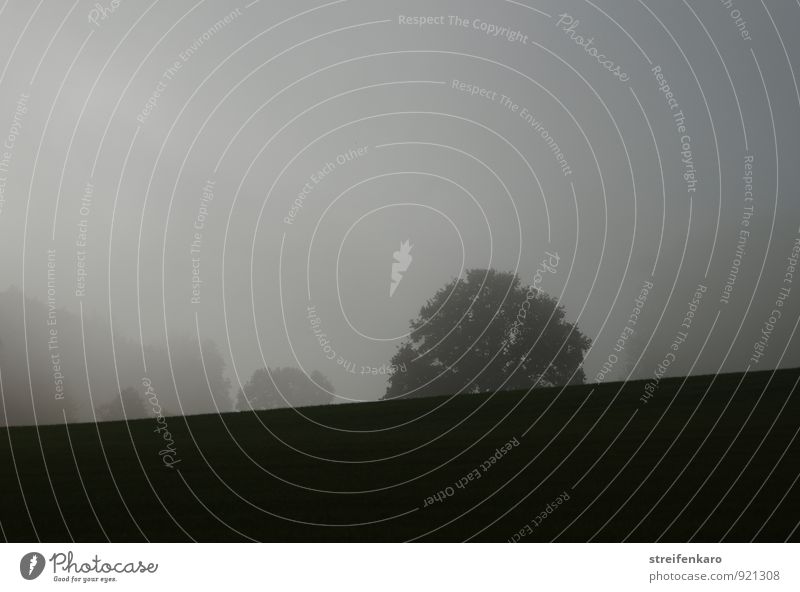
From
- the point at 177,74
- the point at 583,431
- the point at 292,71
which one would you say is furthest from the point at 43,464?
the point at 583,431

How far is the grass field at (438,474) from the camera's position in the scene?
9.99 meters

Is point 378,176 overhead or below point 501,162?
below

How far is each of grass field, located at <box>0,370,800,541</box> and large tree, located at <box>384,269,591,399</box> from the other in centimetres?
939

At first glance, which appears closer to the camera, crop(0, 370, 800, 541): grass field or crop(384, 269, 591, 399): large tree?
crop(0, 370, 800, 541): grass field

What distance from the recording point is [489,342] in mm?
29719

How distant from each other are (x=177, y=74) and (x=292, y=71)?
7.27ft

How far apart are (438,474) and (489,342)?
17709 mm

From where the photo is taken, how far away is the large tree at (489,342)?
2836cm

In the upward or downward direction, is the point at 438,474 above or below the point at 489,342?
above

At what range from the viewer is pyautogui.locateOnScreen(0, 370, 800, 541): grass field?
9992 mm

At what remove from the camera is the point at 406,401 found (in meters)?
19.5

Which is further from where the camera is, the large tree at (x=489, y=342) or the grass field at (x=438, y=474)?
the large tree at (x=489, y=342)

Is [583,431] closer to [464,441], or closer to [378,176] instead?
[464,441]

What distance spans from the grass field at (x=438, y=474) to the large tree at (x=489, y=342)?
9.39 m
